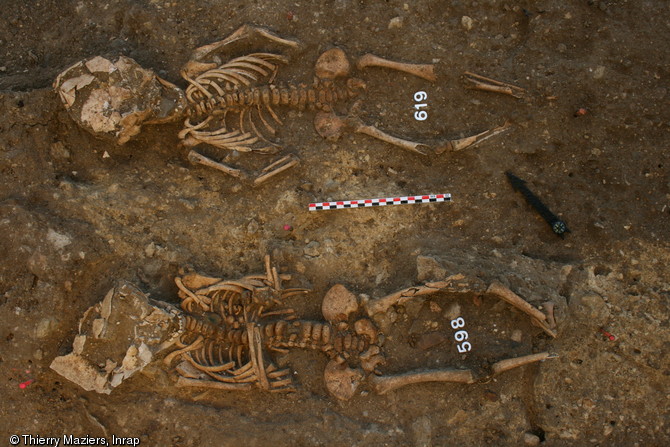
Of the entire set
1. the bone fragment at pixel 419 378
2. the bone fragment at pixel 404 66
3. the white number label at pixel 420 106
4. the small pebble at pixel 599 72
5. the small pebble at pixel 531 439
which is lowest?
the small pebble at pixel 531 439

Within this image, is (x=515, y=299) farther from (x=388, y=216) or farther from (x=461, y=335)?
(x=388, y=216)

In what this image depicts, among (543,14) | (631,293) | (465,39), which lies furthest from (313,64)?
(631,293)

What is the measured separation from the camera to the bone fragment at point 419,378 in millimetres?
5363

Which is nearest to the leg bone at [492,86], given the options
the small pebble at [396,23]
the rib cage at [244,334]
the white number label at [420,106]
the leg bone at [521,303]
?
the white number label at [420,106]

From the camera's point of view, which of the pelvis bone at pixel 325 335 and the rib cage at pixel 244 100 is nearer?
the pelvis bone at pixel 325 335

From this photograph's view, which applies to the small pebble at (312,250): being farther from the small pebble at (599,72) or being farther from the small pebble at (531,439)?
the small pebble at (599,72)

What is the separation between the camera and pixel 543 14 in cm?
606

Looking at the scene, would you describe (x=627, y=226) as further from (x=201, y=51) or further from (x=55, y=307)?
(x=55, y=307)

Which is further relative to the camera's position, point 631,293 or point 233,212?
point 233,212

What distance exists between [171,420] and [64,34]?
3.75 metres

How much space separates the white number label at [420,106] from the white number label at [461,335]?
1.81 meters

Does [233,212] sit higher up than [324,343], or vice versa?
[233,212]

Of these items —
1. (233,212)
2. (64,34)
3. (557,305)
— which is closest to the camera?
(557,305)

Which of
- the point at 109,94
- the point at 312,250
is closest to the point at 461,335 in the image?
the point at 312,250
